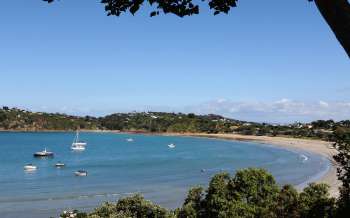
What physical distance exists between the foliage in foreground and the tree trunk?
1925 cm

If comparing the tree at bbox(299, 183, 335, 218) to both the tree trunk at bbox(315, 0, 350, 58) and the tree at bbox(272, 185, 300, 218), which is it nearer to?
the tree at bbox(272, 185, 300, 218)

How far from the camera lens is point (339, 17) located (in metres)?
5.38

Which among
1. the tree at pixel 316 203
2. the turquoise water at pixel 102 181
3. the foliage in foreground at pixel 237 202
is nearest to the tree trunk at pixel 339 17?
the tree at pixel 316 203

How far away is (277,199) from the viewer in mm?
29031

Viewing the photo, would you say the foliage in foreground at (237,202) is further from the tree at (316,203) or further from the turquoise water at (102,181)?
the turquoise water at (102,181)

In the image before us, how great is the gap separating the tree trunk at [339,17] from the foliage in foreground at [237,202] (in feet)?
63.2

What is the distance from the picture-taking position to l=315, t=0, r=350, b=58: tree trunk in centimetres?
536

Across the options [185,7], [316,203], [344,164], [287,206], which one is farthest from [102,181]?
[185,7]

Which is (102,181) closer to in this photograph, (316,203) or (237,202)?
(237,202)

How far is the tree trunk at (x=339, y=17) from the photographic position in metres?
5.36

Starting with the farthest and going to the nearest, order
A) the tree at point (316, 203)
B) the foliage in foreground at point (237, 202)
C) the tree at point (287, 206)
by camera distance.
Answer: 1. the foliage in foreground at point (237, 202)
2. the tree at point (287, 206)
3. the tree at point (316, 203)

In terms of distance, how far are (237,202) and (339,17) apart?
79.8 ft

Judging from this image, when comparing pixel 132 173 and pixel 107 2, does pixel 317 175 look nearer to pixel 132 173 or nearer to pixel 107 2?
pixel 132 173

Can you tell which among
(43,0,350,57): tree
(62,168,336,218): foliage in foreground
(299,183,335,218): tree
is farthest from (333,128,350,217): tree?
(43,0,350,57): tree
